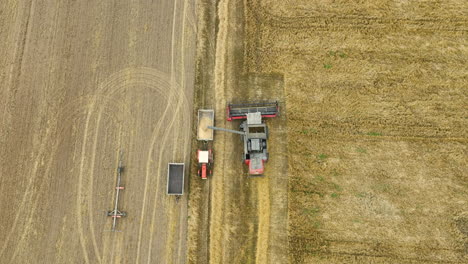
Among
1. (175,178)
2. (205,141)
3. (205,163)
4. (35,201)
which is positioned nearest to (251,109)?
(205,141)

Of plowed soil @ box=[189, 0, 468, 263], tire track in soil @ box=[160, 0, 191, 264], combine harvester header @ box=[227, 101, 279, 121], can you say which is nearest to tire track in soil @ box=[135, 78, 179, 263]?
tire track in soil @ box=[160, 0, 191, 264]

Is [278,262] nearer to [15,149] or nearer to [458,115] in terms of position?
[458,115]

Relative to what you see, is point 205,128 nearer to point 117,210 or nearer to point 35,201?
point 117,210

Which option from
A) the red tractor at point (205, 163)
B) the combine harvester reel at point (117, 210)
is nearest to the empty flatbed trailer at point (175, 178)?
the red tractor at point (205, 163)

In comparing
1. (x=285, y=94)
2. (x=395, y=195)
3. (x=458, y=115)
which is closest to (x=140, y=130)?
(x=285, y=94)

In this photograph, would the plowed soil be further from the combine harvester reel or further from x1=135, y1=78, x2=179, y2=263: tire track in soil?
the combine harvester reel

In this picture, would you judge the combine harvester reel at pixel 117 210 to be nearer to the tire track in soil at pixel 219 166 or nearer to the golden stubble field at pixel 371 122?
the tire track in soil at pixel 219 166
